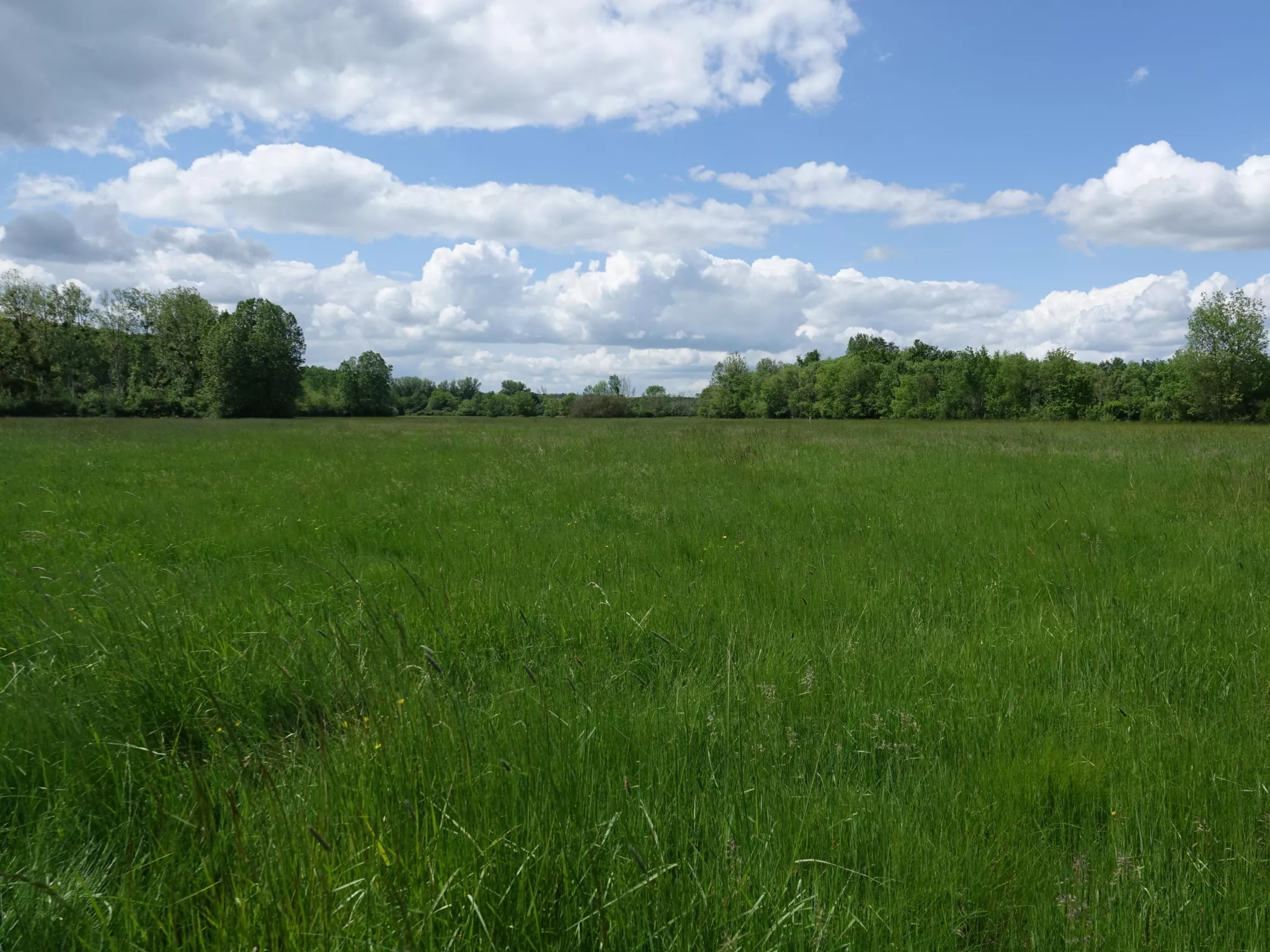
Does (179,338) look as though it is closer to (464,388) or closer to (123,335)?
(123,335)

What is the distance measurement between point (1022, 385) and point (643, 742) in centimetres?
8906

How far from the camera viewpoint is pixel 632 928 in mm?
1827

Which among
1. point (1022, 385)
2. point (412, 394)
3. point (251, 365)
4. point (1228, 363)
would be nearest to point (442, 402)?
point (412, 394)

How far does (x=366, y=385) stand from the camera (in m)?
93.4

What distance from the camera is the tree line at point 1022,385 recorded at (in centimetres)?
5669

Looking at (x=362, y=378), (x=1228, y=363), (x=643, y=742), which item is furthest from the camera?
(x=362, y=378)

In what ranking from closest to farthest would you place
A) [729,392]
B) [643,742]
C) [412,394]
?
[643,742] → [729,392] → [412,394]

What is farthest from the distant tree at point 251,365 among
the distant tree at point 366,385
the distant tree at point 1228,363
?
the distant tree at point 1228,363

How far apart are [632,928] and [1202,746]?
2.84 meters

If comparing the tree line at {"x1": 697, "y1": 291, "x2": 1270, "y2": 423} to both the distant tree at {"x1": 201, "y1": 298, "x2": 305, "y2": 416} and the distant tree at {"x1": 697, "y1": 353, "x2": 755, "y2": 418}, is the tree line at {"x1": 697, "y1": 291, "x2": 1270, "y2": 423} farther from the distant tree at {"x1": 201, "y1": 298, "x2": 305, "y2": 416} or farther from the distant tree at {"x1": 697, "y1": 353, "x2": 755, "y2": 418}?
the distant tree at {"x1": 201, "y1": 298, "x2": 305, "y2": 416}

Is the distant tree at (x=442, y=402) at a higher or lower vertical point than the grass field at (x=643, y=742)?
higher

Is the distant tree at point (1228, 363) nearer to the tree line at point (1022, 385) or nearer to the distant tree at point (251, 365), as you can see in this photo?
the tree line at point (1022, 385)

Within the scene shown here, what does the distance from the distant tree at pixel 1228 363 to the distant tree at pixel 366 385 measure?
89582 mm

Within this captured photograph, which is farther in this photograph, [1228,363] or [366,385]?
[366,385]
